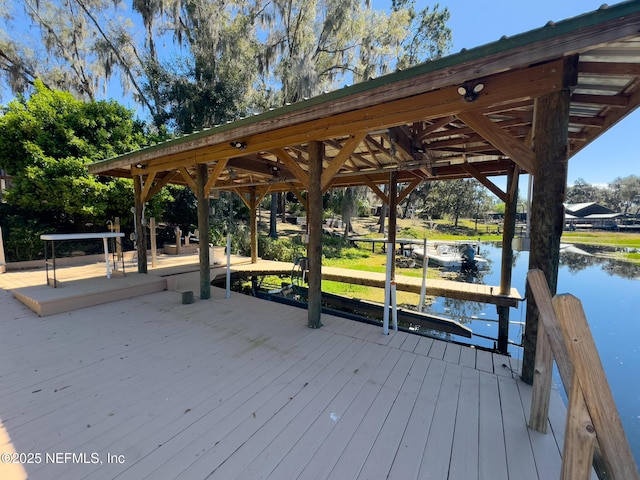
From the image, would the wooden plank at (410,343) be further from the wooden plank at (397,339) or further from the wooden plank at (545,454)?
the wooden plank at (545,454)

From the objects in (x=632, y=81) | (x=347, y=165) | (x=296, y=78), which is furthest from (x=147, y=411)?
(x=296, y=78)

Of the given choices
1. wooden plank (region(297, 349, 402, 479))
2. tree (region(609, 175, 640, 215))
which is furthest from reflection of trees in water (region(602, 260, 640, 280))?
tree (region(609, 175, 640, 215))

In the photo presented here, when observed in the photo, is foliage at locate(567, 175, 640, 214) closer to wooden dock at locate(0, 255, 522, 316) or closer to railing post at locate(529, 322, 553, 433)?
wooden dock at locate(0, 255, 522, 316)

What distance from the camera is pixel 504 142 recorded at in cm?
212

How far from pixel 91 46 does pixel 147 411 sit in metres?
17.5

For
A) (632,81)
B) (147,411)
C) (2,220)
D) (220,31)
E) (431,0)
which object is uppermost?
(431,0)

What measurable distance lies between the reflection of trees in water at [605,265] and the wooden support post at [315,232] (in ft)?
50.5

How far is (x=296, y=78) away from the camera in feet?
37.3

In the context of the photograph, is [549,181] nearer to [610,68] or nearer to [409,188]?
[610,68]

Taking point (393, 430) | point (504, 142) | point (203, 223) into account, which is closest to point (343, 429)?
point (393, 430)

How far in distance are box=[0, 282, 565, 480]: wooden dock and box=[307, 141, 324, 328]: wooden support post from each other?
287mm

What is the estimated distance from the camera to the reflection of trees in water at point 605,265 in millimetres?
12281

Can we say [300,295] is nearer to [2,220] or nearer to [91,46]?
[2,220]

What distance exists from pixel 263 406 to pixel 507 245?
195 inches
